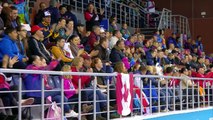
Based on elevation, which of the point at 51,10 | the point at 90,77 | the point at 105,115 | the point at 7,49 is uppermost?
the point at 51,10

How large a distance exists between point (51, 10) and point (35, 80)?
211 inches

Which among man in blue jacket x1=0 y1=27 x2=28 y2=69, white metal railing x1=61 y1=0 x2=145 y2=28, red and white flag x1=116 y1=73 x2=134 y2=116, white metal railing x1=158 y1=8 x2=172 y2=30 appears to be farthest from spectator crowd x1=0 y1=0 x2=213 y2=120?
white metal railing x1=158 y1=8 x2=172 y2=30

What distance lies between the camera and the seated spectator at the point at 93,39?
11.4 meters

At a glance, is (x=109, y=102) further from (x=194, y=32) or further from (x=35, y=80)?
(x=194, y=32)

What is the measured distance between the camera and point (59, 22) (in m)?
10.5

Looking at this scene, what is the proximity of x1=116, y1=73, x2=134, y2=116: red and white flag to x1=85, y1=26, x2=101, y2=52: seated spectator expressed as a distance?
322 cm

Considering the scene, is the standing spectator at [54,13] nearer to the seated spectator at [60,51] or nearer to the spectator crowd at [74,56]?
the spectator crowd at [74,56]

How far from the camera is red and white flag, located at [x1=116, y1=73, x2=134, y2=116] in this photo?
7859mm

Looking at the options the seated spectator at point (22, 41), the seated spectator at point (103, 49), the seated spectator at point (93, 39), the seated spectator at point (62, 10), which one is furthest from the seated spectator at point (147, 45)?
the seated spectator at point (22, 41)

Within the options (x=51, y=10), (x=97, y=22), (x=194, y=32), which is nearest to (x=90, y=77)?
(x=51, y=10)

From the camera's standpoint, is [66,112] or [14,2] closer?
[66,112]

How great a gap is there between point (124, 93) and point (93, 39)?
3.97 meters

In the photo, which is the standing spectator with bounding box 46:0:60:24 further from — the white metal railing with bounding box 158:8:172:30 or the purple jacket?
the white metal railing with bounding box 158:8:172:30

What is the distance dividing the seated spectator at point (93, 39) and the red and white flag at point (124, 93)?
322 cm
